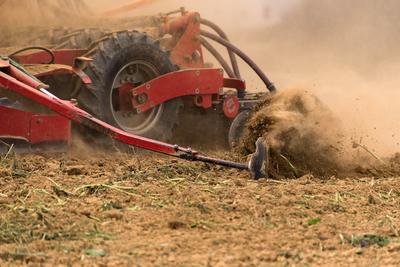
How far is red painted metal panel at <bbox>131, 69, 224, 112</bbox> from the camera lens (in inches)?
383

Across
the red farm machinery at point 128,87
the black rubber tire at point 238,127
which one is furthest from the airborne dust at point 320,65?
the red farm machinery at point 128,87

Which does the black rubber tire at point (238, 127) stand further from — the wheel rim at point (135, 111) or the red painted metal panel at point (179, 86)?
the wheel rim at point (135, 111)

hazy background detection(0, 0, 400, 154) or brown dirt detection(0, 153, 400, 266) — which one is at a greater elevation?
hazy background detection(0, 0, 400, 154)

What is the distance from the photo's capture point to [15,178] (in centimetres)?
689

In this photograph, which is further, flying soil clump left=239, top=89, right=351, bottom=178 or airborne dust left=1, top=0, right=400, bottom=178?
airborne dust left=1, top=0, right=400, bottom=178

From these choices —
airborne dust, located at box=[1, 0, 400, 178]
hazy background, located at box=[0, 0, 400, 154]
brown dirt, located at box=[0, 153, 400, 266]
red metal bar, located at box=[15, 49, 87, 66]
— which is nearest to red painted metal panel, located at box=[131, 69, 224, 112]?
red metal bar, located at box=[15, 49, 87, 66]

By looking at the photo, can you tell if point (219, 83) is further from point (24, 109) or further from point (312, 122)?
point (24, 109)

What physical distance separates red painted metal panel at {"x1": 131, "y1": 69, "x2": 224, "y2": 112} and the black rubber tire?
1.66ft

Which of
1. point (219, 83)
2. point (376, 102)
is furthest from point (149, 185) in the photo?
point (376, 102)

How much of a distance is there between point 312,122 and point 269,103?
608 millimetres

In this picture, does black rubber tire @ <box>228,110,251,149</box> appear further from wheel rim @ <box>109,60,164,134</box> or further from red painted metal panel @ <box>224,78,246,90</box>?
wheel rim @ <box>109,60,164,134</box>

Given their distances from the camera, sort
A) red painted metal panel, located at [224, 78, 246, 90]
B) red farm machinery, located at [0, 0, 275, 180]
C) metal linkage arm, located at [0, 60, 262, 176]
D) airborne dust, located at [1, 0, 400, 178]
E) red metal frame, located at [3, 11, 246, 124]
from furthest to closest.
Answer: red painted metal panel, located at [224, 78, 246, 90] → red metal frame, located at [3, 11, 246, 124] → airborne dust, located at [1, 0, 400, 178] → red farm machinery, located at [0, 0, 275, 180] → metal linkage arm, located at [0, 60, 262, 176]

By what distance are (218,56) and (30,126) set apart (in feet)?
12.1

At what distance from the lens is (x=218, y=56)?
11227 millimetres
